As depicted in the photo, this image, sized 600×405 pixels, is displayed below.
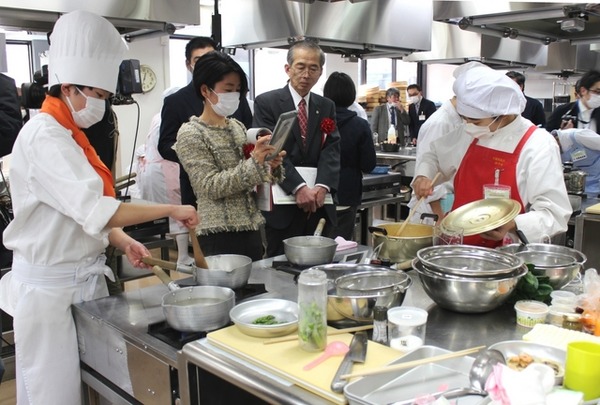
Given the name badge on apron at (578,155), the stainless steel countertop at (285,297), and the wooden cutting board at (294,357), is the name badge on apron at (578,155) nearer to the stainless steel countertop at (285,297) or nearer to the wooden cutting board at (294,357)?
the stainless steel countertop at (285,297)

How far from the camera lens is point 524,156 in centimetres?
210

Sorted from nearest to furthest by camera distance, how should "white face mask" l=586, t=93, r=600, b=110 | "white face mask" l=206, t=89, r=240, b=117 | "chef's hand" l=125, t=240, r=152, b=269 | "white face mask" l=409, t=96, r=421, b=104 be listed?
"chef's hand" l=125, t=240, r=152, b=269, "white face mask" l=206, t=89, r=240, b=117, "white face mask" l=586, t=93, r=600, b=110, "white face mask" l=409, t=96, r=421, b=104

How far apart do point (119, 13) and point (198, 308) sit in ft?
5.87

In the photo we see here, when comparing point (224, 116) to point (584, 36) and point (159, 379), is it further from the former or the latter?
point (584, 36)

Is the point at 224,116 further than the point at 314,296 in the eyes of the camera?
Yes

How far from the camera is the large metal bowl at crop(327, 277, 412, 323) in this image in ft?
4.81

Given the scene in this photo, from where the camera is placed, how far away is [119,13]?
106 inches

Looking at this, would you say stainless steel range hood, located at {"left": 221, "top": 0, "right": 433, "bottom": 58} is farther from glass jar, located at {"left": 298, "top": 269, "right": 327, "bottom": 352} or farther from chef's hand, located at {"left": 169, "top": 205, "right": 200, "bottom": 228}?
glass jar, located at {"left": 298, "top": 269, "right": 327, "bottom": 352}

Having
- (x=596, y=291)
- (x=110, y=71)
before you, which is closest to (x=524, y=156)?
(x=596, y=291)

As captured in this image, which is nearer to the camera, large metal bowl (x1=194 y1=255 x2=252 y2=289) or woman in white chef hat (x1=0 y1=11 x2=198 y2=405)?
woman in white chef hat (x1=0 y1=11 x2=198 y2=405)

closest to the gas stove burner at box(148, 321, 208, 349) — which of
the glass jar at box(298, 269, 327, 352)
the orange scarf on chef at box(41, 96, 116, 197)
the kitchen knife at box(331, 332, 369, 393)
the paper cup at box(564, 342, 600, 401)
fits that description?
the glass jar at box(298, 269, 327, 352)

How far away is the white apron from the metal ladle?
1.10 m

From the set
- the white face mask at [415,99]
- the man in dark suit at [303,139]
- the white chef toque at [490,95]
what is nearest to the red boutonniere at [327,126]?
the man in dark suit at [303,139]

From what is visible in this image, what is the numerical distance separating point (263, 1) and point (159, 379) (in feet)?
8.18
